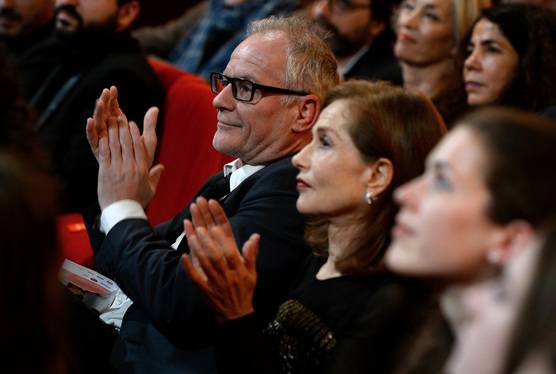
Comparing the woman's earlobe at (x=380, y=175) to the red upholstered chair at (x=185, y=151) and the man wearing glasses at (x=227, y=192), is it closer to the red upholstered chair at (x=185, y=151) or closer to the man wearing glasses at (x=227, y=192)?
the man wearing glasses at (x=227, y=192)

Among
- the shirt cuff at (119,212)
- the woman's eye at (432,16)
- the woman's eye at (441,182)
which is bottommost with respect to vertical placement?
the shirt cuff at (119,212)

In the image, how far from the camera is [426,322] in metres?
0.99

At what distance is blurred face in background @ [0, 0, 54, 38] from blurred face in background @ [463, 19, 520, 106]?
2.11 m

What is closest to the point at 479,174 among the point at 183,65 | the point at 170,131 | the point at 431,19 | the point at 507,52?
the point at 170,131

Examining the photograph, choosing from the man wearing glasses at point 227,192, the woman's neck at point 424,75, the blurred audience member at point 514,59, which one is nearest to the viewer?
the man wearing glasses at point 227,192

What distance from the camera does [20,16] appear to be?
3.48 metres

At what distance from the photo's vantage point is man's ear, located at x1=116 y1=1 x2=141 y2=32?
2.98 m

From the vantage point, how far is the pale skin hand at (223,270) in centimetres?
126

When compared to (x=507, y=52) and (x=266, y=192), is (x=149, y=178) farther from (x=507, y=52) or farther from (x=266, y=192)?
(x=507, y=52)

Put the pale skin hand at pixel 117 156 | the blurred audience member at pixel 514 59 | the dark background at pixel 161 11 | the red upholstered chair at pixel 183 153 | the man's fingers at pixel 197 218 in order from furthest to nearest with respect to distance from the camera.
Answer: the dark background at pixel 161 11
the blurred audience member at pixel 514 59
the red upholstered chair at pixel 183 153
the pale skin hand at pixel 117 156
the man's fingers at pixel 197 218

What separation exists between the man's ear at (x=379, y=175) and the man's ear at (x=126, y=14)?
6.32 ft

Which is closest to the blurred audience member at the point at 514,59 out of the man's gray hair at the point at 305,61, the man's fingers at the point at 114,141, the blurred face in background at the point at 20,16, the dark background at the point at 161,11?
the man's gray hair at the point at 305,61

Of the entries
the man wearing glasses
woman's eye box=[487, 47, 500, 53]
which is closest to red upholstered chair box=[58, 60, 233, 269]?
the man wearing glasses

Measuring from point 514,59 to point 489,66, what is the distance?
0.09m
